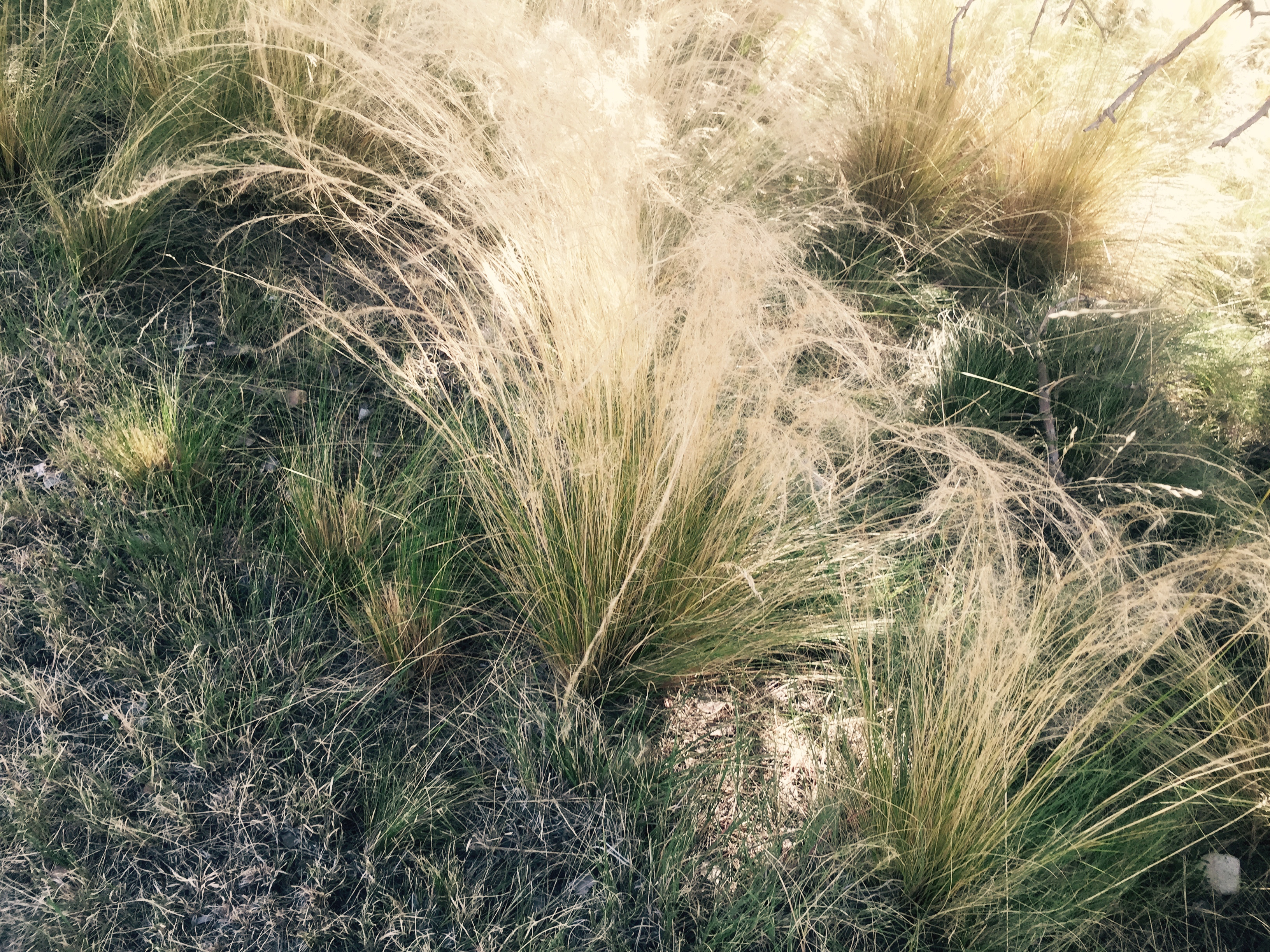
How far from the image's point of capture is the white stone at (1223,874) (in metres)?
1.82

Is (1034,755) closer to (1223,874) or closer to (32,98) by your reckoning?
(1223,874)

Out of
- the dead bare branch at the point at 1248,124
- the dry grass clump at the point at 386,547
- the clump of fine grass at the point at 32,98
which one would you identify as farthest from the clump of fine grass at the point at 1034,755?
the clump of fine grass at the point at 32,98

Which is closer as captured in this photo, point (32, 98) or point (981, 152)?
point (32, 98)

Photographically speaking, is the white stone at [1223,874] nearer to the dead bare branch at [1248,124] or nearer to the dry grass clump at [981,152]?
the dead bare branch at [1248,124]

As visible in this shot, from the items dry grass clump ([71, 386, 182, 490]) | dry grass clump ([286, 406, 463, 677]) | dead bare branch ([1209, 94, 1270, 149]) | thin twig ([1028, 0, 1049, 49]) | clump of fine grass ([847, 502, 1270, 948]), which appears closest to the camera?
dead bare branch ([1209, 94, 1270, 149])

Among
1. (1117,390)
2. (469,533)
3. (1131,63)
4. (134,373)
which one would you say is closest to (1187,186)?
(1131,63)

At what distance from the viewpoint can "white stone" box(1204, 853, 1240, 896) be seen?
1.82 m

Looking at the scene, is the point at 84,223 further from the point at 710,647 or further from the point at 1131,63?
the point at 1131,63

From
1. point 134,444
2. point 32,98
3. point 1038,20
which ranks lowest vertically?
point 134,444

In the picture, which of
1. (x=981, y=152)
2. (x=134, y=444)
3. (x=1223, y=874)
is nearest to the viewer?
(x=1223, y=874)

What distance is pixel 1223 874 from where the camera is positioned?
1.83 meters

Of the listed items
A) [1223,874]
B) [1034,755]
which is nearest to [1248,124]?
[1034,755]

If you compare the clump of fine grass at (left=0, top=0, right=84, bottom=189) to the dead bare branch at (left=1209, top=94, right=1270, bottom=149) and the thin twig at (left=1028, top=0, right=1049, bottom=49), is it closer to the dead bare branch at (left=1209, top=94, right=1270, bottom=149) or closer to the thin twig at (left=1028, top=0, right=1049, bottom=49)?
the thin twig at (left=1028, top=0, right=1049, bottom=49)

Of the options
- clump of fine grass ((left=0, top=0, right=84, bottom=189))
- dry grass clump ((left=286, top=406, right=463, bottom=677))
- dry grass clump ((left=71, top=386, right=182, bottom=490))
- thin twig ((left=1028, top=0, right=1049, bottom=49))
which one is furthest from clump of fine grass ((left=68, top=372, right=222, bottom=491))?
thin twig ((left=1028, top=0, right=1049, bottom=49))
